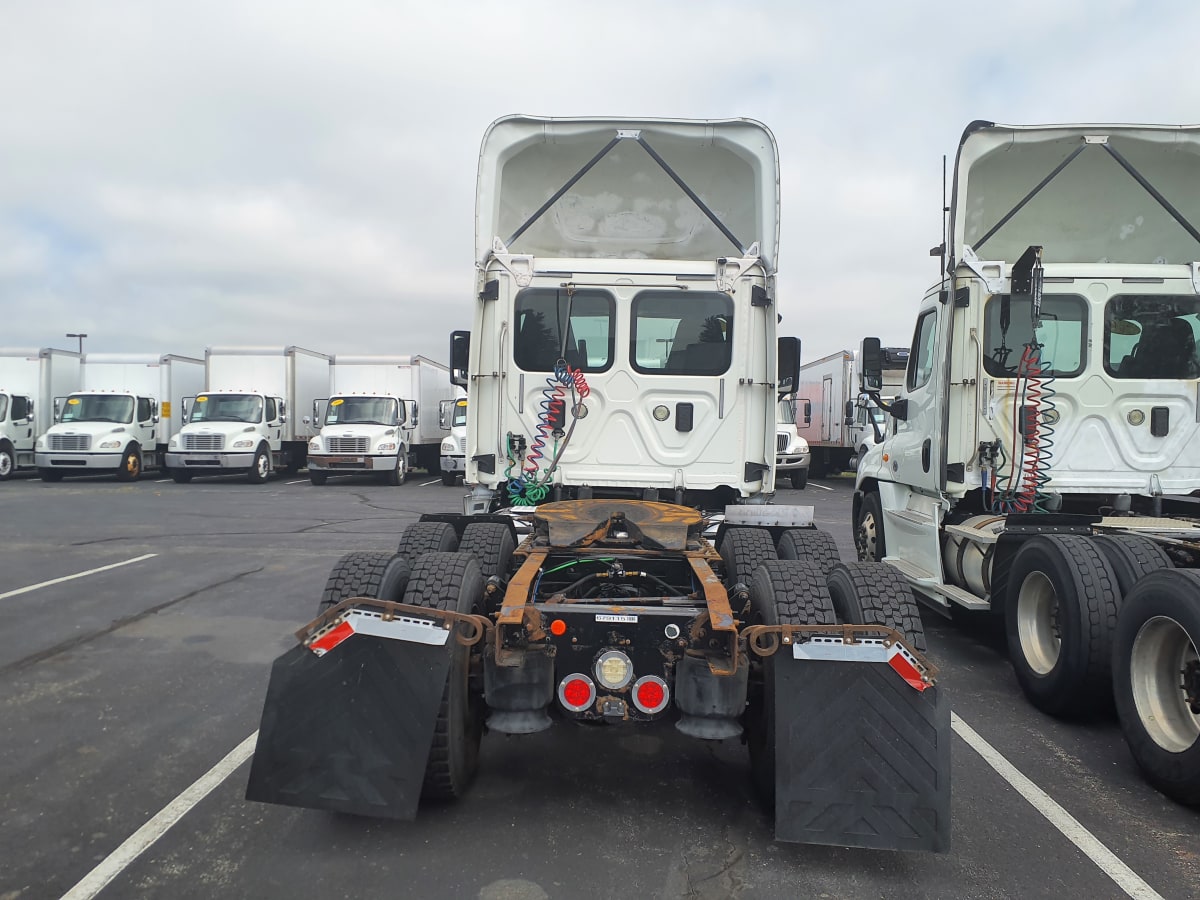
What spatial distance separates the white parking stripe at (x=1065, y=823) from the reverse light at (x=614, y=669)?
1878mm

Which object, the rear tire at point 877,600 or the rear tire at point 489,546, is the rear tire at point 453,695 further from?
the rear tire at point 877,600

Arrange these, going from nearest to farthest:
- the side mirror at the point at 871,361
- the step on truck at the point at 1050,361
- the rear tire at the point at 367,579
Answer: the rear tire at the point at 367,579, the step on truck at the point at 1050,361, the side mirror at the point at 871,361

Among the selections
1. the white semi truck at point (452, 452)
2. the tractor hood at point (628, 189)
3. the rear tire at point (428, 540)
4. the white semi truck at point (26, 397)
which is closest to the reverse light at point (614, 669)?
the rear tire at point (428, 540)

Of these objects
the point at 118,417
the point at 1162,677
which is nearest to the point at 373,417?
the point at 118,417

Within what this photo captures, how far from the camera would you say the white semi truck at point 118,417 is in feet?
66.0

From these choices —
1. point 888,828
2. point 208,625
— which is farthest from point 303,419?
point 888,828

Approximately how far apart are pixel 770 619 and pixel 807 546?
183 cm

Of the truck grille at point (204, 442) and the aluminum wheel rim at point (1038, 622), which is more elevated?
the truck grille at point (204, 442)

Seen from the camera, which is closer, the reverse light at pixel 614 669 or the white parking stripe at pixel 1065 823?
the white parking stripe at pixel 1065 823

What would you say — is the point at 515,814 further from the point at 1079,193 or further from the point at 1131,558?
the point at 1079,193

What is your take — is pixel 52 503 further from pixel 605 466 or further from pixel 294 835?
pixel 294 835

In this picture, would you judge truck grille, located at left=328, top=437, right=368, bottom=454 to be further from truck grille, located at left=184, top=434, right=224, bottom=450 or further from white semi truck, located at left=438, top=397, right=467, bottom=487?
truck grille, located at left=184, top=434, right=224, bottom=450

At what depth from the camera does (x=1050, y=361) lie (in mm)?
6016

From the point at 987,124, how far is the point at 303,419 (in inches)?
818
